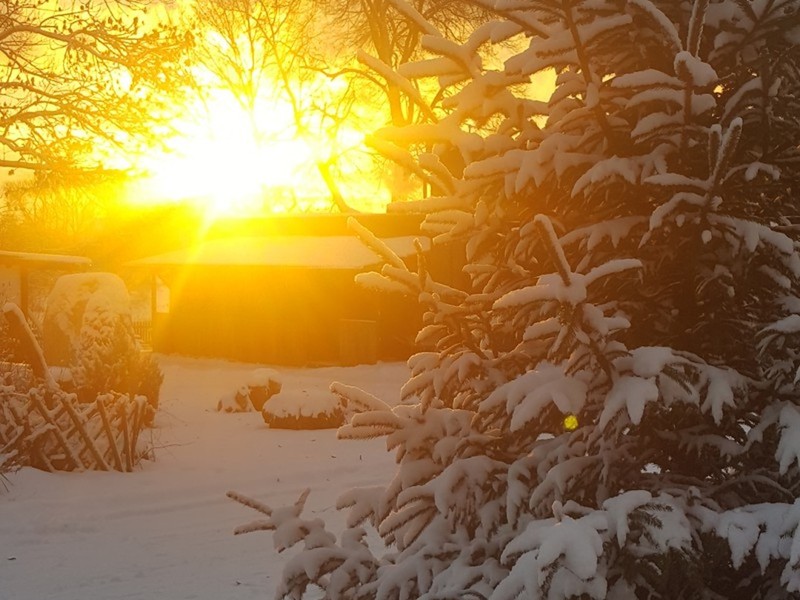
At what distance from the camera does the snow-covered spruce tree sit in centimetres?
318

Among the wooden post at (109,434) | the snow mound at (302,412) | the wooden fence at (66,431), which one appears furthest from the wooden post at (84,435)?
the snow mound at (302,412)

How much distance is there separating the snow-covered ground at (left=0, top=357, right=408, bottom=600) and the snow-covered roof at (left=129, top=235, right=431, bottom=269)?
453 inches

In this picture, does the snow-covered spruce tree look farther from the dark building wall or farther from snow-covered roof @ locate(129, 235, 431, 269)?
the dark building wall

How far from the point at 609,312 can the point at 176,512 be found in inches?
319

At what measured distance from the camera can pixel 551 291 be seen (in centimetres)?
278

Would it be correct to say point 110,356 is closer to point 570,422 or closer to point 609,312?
point 570,422

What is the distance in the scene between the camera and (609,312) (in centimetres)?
361

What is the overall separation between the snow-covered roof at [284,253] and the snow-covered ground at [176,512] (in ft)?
37.8

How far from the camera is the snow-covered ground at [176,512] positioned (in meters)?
8.09

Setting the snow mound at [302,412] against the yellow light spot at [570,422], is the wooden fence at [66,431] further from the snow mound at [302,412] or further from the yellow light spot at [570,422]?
the yellow light spot at [570,422]

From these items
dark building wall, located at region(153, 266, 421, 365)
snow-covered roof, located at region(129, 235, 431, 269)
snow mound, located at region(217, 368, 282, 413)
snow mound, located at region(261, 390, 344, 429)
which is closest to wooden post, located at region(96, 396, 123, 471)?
snow mound, located at region(261, 390, 344, 429)

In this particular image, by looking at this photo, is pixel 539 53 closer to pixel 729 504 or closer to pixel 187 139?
pixel 729 504

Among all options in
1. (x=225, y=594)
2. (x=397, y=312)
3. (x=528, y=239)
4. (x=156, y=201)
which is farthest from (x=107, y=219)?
(x=528, y=239)

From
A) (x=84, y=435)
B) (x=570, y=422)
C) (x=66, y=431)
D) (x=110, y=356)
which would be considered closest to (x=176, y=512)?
(x=84, y=435)
